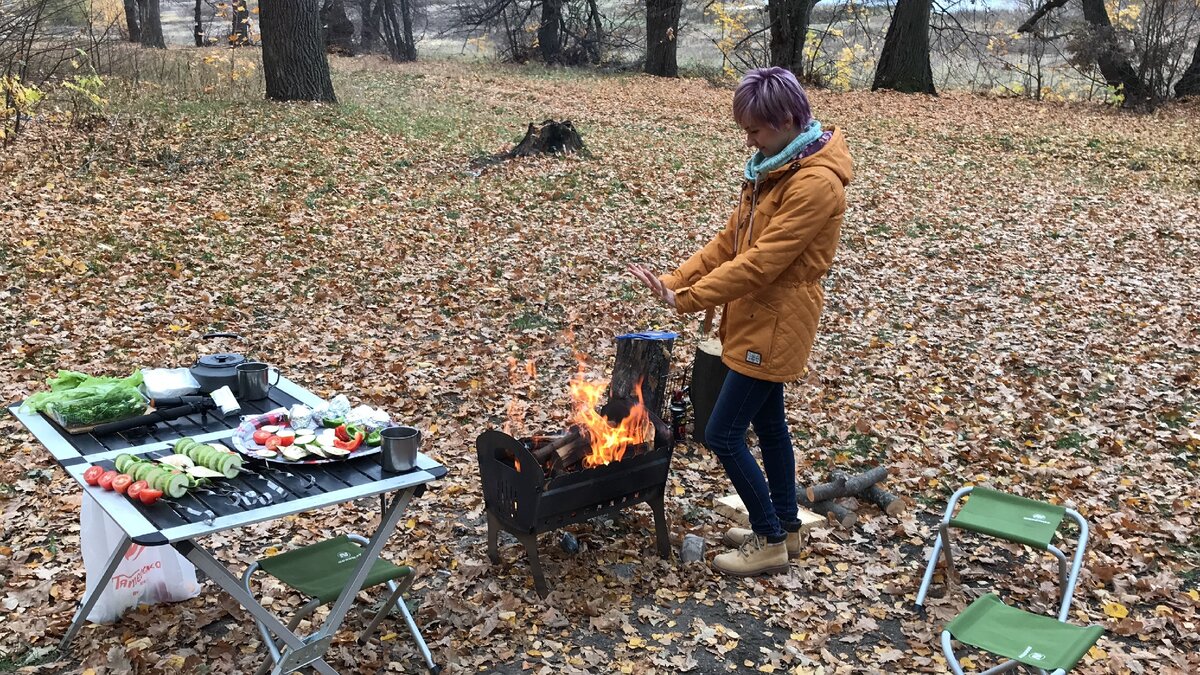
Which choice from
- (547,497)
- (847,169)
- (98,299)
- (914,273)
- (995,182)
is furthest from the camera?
(995,182)

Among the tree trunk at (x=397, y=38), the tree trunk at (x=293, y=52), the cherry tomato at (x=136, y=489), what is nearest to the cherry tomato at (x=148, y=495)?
the cherry tomato at (x=136, y=489)

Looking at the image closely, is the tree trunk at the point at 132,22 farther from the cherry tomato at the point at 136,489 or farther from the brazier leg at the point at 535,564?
the cherry tomato at the point at 136,489

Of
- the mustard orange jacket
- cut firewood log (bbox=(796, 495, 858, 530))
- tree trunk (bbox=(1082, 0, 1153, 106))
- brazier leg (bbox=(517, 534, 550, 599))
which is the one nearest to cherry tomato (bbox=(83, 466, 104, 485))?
brazier leg (bbox=(517, 534, 550, 599))

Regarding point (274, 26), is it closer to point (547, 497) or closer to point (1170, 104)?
point (547, 497)

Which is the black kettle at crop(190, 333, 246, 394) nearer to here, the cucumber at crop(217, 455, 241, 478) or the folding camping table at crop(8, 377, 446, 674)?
the folding camping table at crop(8, 377, 446, 674)

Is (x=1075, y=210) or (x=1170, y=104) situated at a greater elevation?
(x=1170, y=104)

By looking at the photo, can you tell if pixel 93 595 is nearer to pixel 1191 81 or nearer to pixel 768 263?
pixel 768 263

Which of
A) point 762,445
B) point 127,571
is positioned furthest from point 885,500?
point 127,571

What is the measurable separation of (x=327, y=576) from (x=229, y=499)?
643 mm

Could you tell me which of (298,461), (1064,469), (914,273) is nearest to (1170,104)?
(914,273)

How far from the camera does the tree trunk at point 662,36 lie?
25047 millimetres

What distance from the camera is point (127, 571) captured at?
3.89 m

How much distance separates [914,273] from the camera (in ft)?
32.4

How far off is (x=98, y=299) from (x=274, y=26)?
8645mm
